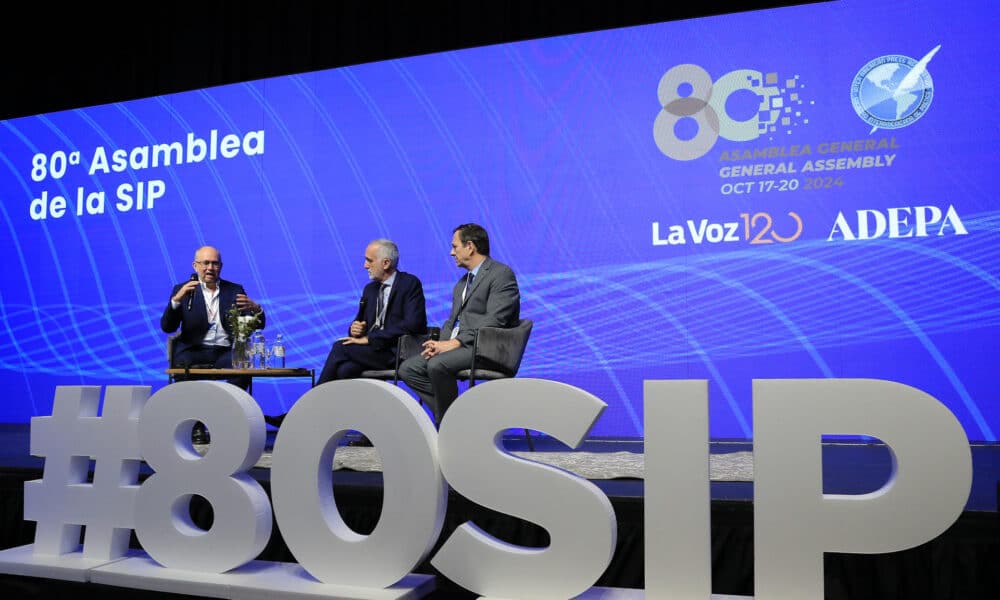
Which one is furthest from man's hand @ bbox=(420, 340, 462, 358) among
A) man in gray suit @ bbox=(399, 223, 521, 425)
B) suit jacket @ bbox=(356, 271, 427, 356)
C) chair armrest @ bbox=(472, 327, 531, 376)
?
suit jacket @ bbox=(356, 271, 427, 356)

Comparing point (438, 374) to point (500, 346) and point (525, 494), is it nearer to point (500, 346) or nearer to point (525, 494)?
point (500, 346)

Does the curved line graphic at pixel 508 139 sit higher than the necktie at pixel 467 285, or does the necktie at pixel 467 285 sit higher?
the curved line graphic at pixel 508 139

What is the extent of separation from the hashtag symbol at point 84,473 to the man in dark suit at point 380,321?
189cm

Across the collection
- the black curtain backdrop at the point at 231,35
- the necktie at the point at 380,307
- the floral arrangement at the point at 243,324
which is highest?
the black curtain backdrop at the point at 231,35

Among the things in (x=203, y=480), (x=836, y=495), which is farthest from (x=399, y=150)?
(x=836, y=495)

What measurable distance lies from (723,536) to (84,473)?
1.79 metres

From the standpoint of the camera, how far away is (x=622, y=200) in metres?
5.02

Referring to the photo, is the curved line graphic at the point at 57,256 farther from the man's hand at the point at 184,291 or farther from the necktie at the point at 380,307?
the necktie at the point at 380,307

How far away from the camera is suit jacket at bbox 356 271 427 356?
13.8ft

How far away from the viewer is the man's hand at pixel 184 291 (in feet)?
14.3

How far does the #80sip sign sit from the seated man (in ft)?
7.05

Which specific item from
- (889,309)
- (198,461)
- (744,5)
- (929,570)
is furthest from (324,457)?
(744,5)

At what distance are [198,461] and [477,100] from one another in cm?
383

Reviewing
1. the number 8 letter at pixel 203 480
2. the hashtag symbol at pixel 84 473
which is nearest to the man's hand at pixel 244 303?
the hashtag symbol at pixel 84 473
